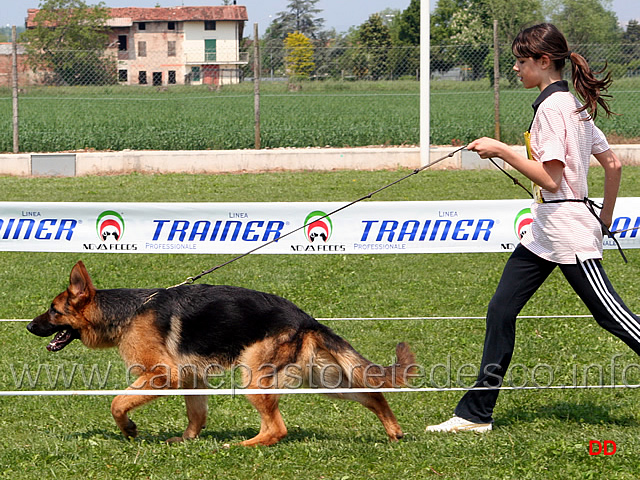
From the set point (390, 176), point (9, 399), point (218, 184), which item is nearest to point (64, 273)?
point (9, 399)

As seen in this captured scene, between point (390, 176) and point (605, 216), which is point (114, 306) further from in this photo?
point (390, 176)

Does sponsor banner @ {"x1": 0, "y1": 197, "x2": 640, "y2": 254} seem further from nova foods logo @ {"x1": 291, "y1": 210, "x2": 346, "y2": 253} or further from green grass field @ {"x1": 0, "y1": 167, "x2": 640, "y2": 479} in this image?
green grass field @ {"x1": 0, "y1": 167, "x2": 640, "y2": 479}

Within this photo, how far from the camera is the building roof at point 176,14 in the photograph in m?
73.9

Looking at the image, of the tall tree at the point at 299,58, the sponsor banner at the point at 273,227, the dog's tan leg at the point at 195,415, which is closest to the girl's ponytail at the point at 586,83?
the dog's tan leg at the point at 195,415

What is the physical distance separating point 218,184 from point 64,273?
551cm

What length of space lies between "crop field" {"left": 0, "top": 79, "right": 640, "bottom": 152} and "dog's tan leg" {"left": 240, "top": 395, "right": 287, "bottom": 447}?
46.1 feet

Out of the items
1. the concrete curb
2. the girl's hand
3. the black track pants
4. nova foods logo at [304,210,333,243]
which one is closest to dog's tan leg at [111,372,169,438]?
the black track pants

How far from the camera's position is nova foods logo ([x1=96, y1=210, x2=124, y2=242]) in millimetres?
8695

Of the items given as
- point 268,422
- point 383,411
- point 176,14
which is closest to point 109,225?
point 268,422

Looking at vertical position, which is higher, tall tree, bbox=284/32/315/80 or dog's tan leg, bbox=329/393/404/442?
tall tree, bbox=284/32/315/80

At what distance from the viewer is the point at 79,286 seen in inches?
192

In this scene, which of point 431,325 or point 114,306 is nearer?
point 114,306

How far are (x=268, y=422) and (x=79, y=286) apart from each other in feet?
4.50

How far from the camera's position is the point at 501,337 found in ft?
15.2
